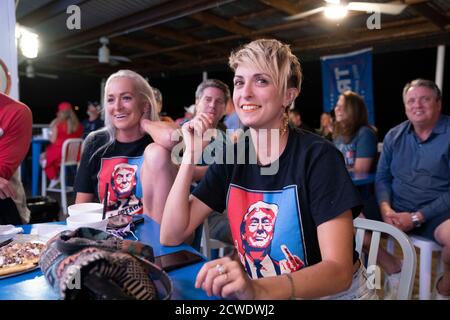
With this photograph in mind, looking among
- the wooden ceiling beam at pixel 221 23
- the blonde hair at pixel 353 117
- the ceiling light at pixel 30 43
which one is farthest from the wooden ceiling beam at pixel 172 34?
the blonde hair at pixel 353 117

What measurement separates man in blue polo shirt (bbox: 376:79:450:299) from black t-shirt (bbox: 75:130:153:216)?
176cm

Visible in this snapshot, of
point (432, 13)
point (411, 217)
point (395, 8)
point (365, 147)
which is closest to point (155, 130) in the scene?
point (411, 217)

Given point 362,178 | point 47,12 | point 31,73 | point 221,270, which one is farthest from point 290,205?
point 31,73

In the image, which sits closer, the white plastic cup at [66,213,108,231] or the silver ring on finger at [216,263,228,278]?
the silver ring on finger at [216,263,228,278]

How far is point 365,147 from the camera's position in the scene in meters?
3.23

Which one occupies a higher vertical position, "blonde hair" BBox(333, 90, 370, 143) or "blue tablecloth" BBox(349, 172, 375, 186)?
"blonde hair" BBox(333, 90, 370, 143)

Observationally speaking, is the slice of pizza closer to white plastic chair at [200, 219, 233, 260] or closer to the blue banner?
white plastic chair at [200, 219, 233, 260]

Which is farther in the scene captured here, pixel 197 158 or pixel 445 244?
pixel 445 244

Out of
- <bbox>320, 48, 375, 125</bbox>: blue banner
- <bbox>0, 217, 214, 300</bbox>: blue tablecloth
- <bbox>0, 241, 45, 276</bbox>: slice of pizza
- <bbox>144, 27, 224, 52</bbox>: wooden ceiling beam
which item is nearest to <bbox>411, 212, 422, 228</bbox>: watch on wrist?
<bbox>0, 217, 214, 300</bbox>: blue tablecloth

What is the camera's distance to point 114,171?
177 cm

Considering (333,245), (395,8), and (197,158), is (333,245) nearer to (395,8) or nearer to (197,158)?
(197,158)

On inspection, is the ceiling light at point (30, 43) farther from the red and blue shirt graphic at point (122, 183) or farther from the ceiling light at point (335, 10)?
the ceiling light at point (335, 10)

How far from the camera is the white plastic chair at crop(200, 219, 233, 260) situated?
209 cm
